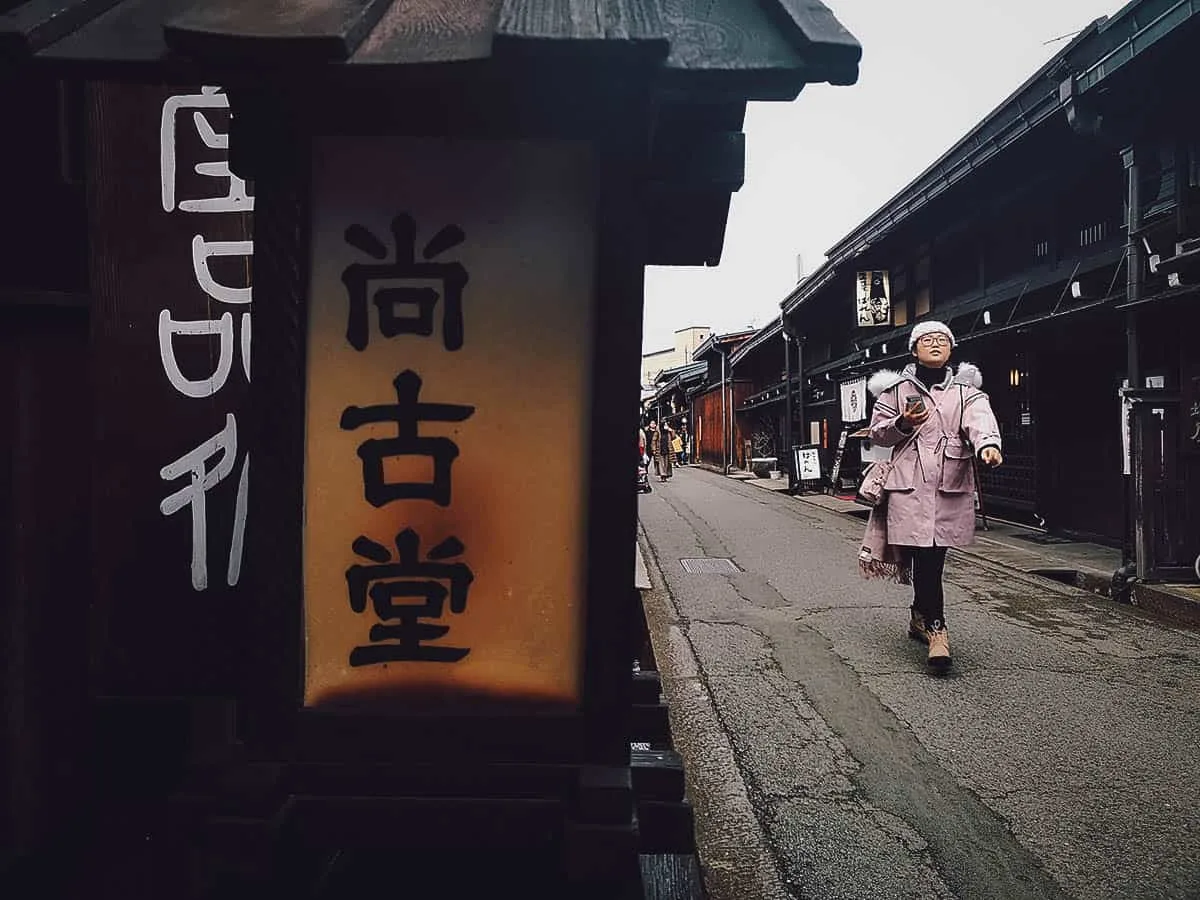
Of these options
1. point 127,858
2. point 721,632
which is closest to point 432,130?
point 127,858

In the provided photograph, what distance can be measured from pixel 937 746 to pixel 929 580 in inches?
60.0

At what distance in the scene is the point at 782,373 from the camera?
1288 inches

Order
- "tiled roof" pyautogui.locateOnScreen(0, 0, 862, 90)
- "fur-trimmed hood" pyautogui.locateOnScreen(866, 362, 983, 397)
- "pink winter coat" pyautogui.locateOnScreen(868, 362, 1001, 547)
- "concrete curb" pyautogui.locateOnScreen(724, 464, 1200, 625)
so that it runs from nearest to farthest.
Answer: "tiled roof" pyautogui.locateOnScreen(0, 0, 862, 90) → "pink winter coat" pyautogui.locateOnScreen(868, 362, 1001, 547) → "fur-trimmed hood" pyautogui.locateOnScreen(866, 362, 983, 397) → "concrete curb" pyautogui.locateOnScreen(724, 464, 1200, 625)

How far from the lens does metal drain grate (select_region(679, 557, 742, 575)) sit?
10820mm

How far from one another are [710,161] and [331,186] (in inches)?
47.3

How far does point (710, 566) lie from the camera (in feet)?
37.1

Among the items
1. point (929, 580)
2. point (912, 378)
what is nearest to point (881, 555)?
point (929, 580)

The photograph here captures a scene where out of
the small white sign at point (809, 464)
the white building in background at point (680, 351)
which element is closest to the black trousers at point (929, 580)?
the small white sign at point (809, 464)

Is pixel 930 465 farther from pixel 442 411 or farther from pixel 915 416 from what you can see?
pixel 442 411

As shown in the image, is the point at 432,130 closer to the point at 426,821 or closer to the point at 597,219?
the point at 597,219

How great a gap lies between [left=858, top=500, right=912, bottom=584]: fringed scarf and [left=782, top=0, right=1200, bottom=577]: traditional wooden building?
4.13m

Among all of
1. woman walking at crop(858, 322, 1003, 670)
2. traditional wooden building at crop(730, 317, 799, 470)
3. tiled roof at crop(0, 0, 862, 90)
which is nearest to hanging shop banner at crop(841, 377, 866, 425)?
traditional wooden building at crop(730, 317, 799, 470)

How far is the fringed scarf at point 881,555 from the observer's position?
20.4ft

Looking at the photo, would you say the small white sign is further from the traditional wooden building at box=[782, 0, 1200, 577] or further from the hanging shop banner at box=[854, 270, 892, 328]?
the hanging shop banner at box=[854, 270, 892, 328]
